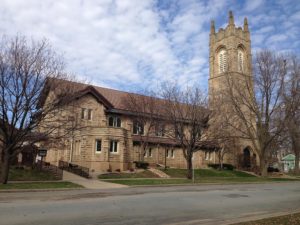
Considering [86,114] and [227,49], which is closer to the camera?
[86,114]

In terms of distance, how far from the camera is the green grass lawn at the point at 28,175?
1051 inches

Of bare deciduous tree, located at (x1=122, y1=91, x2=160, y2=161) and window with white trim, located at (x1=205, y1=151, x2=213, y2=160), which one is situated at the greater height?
bare deciduous tree, located at (x1=122, y1=91, x2=160, y2=161)

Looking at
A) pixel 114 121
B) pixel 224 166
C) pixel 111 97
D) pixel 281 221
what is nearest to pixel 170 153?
pixel 114 121

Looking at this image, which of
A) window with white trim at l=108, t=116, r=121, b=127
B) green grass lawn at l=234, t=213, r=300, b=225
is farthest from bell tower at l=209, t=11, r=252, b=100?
green grass lawn at l=234, t=213, r=300, b=225

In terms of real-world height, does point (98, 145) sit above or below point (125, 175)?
above

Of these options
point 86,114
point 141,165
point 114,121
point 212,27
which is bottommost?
point 141,165

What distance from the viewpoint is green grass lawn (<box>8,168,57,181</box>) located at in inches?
1051

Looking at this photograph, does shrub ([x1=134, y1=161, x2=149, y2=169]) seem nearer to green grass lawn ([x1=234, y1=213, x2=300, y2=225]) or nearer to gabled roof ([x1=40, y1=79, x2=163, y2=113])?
gabled roof ([x1=40, y1=79, x2=163, y2=113])

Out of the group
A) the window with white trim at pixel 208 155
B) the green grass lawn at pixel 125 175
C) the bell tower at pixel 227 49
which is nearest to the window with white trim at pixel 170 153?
the window with white trim at pixel 208 155

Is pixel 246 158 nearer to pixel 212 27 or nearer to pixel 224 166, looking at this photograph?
pixel 224 166

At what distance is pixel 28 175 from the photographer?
27688 millimetres

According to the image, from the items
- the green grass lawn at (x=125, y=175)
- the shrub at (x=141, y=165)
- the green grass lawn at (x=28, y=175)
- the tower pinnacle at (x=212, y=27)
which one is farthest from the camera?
the tower pinnacle at (x=212, y=27)

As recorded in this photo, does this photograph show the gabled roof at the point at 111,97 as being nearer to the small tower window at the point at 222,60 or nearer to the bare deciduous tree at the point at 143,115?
the bare deciduous tree at the point at 143,115

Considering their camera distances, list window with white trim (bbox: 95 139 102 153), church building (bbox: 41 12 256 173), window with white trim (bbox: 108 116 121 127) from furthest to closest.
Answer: window with white trim (bbox: 108 116 121 127) < window with white trim (bbox: 95 139 102 153) < church building (bbox: 41 12 256 173)
